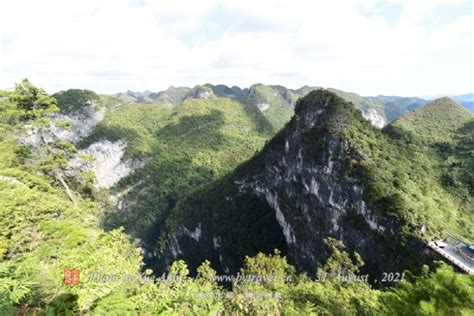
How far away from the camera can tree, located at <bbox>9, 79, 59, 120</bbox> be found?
68.4ft

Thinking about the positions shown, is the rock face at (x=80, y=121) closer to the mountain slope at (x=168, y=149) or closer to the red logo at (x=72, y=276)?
the mountain slope at (x=168, y=149)

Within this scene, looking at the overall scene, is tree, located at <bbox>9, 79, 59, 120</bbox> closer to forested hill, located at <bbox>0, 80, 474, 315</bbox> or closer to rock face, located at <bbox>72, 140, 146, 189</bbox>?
forested hill, located at <bbox>0, 80, 474, 315</bbox>

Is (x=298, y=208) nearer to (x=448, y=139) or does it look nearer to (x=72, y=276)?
(x=448, y=139)

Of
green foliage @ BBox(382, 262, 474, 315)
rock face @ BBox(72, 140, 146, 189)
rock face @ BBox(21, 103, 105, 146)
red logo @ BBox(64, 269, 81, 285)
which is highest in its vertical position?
green foliage @ BBox(382, 262, 474, 315)

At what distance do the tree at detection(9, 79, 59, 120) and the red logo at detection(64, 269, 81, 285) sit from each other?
16.9m

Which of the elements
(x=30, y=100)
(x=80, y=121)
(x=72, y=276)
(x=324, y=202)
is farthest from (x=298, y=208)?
(x=80, y=121)

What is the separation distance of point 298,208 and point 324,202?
8.96m

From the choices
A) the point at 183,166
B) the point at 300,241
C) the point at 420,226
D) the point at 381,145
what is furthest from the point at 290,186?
the point at 183,166

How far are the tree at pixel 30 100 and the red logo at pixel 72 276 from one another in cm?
1690

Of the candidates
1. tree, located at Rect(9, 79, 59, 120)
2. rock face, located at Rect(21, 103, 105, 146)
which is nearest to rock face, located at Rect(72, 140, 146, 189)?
rock face, located at Rect(21, 103, 105, 146)

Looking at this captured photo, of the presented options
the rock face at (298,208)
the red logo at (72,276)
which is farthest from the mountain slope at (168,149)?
the red logo at (72,276)

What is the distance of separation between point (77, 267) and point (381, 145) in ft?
157

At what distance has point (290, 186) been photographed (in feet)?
183

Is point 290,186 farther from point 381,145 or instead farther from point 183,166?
point 183,166
